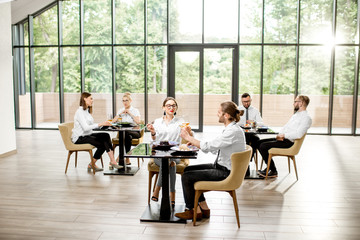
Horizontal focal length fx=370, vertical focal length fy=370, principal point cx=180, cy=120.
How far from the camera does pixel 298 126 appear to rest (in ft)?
18.6

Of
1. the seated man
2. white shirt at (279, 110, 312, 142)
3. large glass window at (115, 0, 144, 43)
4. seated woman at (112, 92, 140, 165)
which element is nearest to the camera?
white shirt at (279, 110, 312, 142)

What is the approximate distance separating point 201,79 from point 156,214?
685cm

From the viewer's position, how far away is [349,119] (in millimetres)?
10469

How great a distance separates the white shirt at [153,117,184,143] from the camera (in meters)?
4.82

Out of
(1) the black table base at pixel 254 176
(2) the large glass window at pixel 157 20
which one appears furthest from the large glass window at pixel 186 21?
(1) the black table base at pixel 254 176

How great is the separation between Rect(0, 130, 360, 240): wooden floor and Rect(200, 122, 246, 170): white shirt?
742mm

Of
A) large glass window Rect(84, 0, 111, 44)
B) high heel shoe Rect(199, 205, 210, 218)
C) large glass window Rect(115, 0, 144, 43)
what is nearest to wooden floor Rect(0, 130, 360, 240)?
high heel shoe Rect(199, 205, 210, 218)

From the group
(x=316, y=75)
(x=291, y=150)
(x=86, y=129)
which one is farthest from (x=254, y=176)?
(x=316, y=75)

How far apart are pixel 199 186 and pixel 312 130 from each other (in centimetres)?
768

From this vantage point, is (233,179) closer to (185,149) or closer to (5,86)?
(185,149)

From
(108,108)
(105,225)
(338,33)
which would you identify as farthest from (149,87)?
(105,225)

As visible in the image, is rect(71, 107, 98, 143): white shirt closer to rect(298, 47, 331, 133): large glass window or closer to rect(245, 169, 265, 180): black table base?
rect(245, 169, 265, 180): black table base

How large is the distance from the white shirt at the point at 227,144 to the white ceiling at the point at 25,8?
8316mm

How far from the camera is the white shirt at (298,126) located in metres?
5.57
